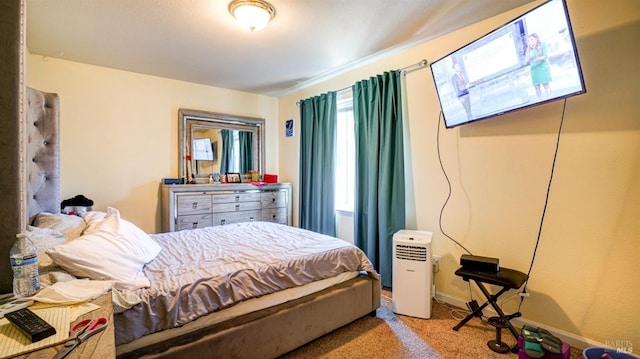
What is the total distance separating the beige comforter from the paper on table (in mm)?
407

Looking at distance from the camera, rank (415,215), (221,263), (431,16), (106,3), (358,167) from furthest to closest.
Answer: (358,167), (415,215), (431,16), (106,3), (221,263)

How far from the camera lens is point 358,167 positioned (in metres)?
3.29

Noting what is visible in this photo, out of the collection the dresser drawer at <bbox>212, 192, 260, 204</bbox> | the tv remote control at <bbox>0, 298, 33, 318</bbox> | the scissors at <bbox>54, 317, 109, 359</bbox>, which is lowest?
the scissors at <bbox>54, 317, 109, 359</bbox>

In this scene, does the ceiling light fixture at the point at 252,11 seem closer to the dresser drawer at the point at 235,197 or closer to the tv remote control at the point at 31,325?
the tv remote control at the point at 31,325

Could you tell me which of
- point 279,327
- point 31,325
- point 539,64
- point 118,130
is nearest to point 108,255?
point 31,325

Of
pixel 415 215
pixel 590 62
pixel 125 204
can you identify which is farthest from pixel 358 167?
pixel 125 204

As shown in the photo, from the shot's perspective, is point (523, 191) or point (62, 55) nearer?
point (523, 191)

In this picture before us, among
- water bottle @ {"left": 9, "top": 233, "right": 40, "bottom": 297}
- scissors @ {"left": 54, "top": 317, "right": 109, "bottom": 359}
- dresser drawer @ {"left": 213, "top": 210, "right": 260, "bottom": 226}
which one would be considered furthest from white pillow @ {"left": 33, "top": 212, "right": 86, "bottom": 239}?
dresser drawer @ {"left": 213, "top": 210, "right": 260, "bottom": 226}

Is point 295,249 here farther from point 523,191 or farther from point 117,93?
point 117,93

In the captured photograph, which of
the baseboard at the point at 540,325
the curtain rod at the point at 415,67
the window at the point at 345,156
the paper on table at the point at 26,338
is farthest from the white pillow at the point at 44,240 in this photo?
the curtain rod at the point at 415,67

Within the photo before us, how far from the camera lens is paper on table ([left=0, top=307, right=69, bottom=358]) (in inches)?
29.6

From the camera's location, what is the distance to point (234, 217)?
386cm

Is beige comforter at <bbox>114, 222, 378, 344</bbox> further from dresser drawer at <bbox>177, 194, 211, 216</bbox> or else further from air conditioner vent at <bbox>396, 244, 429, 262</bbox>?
dresser drawer at <bbox>177, 194, 211, 216</bbox>

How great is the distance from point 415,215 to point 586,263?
130cm
